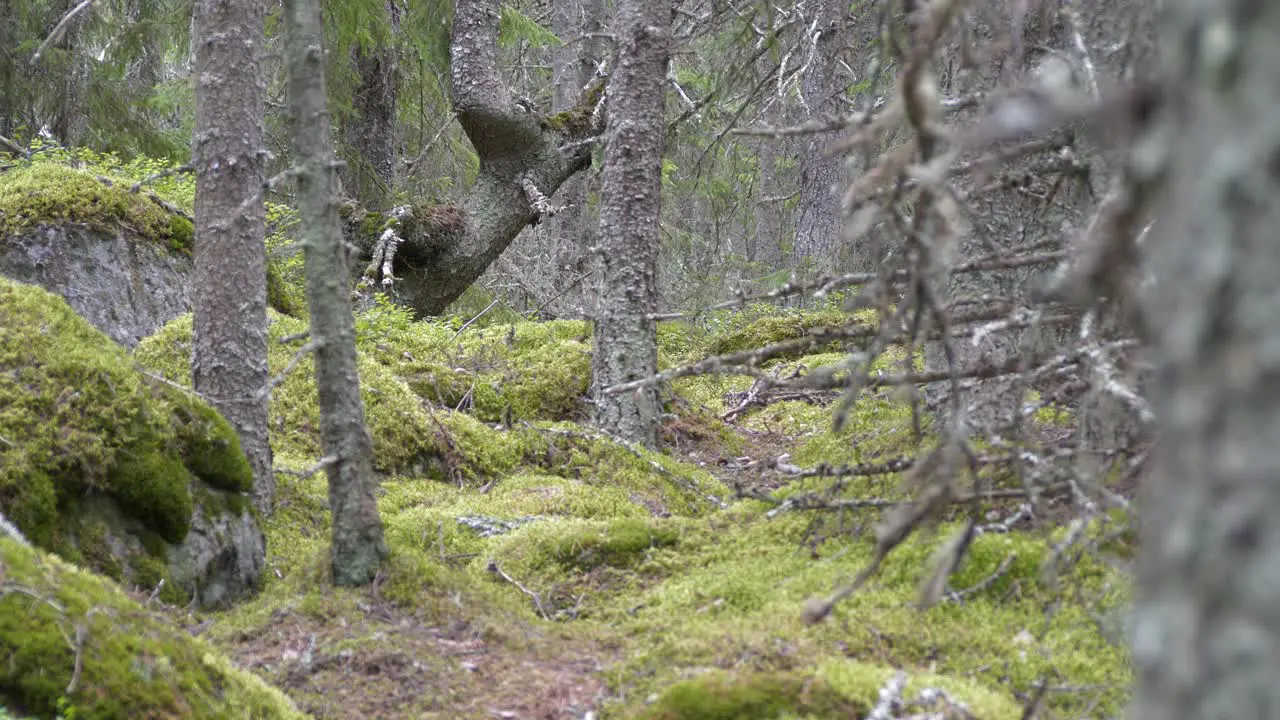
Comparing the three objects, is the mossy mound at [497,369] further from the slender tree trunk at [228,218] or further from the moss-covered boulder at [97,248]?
the slender tree trunk at [228,218]

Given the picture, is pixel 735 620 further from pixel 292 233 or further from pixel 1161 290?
pixel 292 233

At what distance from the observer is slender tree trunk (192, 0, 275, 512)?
467 centimetres

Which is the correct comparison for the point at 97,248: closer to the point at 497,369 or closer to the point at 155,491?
the point at 497,369

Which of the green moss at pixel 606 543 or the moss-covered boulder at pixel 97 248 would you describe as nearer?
the green moss at pixel 606 543

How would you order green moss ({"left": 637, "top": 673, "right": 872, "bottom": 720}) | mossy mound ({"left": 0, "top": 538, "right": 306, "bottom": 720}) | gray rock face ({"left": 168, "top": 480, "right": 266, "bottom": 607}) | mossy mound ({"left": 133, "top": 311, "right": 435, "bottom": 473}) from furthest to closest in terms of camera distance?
mossy mound ({"left": 133, "top": 311, "right": 435, "bottom": 473}), gray rock face ({"left": 168, "top": 480, "right": 266, "bottom": 607}), green moss ({"left": 637, "top": 673, "right": 872, "bottom": 720}), mossy mound ({"left": 0, "top": 538, "right": 306, "bottom": 720})

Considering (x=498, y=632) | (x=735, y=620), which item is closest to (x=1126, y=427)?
(x=735, y=620)

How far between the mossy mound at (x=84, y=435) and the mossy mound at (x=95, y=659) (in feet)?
2.74

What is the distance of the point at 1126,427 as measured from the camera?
3.28m

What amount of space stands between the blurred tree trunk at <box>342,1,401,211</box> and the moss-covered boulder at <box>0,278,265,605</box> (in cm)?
747

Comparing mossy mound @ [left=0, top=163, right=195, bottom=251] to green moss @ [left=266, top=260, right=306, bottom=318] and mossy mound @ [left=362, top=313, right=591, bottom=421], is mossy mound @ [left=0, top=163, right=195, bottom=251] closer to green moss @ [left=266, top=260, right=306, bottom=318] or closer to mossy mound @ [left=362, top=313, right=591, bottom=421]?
green moss @ [left=266, top=260, right=306, bottom=318]

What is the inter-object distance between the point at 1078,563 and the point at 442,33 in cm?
966

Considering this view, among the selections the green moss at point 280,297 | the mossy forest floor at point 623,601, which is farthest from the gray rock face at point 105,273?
the green moss at point 280,297

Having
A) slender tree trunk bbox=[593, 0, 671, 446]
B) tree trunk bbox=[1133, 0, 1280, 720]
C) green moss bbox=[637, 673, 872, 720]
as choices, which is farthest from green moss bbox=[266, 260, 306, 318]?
tree trunk bbox=[1133, 0, 1280, 720]

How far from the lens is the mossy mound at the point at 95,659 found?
2469mm
